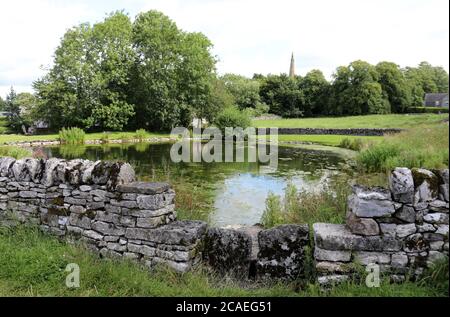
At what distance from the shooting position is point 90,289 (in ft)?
13.6

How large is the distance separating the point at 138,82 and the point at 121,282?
1637 inches

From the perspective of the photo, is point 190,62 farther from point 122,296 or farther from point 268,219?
point 122,296

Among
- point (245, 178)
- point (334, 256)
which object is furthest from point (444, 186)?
point (245, 178)

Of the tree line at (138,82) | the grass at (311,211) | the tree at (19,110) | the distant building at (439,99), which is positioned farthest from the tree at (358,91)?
the tree at (19,110)

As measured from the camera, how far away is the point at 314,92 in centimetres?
5859

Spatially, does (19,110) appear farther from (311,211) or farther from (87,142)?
(311,211)

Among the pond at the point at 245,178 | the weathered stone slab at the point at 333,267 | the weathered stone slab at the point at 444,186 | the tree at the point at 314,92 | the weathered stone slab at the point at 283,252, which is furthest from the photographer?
the tree at the point at 314,92

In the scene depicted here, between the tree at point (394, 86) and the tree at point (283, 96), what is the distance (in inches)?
630

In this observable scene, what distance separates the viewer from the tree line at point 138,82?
131 feet

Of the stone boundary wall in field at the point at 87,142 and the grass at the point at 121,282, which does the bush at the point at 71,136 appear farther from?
the grass at the point at 121,282
